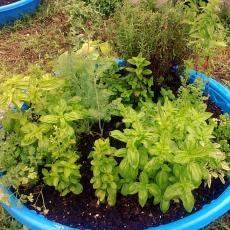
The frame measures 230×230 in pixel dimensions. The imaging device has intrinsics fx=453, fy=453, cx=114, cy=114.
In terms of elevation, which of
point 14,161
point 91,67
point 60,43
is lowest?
point 60,43

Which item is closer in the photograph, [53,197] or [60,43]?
[53,197]

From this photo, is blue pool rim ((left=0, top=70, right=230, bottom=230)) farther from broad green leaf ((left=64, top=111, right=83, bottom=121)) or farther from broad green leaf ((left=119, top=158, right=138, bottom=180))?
broad green leaf ((left=64, top=111, right=83, bottom=121))

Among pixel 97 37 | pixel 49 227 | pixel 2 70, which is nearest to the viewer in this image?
pixel 49 227

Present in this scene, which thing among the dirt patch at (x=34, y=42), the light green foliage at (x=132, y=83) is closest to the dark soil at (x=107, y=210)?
the light green foliage at (x=132, y=83)

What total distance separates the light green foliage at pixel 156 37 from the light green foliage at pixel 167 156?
46 centimetres

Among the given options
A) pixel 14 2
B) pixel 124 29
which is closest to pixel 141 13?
pixel 124 29

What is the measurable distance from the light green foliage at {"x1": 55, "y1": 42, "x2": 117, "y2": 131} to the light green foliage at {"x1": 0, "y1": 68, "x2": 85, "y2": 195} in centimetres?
7

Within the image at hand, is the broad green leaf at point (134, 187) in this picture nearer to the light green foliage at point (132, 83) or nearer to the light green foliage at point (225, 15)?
the light green foliage at point (132, 83)

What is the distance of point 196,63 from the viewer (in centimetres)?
255

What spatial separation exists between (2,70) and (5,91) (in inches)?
60.6

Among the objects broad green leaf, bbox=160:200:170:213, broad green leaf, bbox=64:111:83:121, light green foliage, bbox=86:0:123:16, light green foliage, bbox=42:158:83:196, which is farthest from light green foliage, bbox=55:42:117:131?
light green foliage, bbox=86:0:123:16

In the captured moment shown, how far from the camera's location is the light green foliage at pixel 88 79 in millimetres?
Answer: 2137

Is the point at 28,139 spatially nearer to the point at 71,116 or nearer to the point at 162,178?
the point at 71,116

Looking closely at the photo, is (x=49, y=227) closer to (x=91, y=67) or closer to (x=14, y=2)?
(x=91, y=67)
